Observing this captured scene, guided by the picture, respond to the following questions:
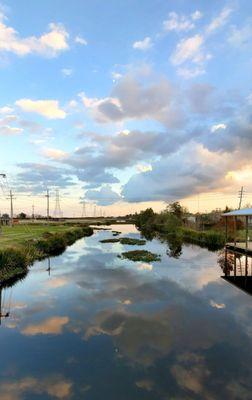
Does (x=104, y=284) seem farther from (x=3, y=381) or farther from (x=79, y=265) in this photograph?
(x=3, y=381)

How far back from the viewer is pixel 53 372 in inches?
411

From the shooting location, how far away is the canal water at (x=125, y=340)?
9.48 metres

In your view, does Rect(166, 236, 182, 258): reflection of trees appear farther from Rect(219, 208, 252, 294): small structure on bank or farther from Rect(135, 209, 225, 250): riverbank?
Rect(219, 208, 252, 294): small structure on bank

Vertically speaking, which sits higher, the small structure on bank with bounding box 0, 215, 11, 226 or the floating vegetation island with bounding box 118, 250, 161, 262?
the small structure on bank with bounding box 0, 215, 11, 226

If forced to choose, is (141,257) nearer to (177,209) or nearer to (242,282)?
(242,282)

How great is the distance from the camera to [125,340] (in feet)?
42.6

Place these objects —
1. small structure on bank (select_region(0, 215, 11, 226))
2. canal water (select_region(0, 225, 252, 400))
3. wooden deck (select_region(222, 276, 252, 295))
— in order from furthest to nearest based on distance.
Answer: small structure on bank (select_region(0, 215, 11, 226)), wooden deck (select_region(222, 276, 252, 295)), canal water (select_region(0, 225, 252, 400))

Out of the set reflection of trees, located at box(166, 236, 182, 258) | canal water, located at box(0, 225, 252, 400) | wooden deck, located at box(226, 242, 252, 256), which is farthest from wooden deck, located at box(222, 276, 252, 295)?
reflection of trees, located at box(166, 236, 182, 258)

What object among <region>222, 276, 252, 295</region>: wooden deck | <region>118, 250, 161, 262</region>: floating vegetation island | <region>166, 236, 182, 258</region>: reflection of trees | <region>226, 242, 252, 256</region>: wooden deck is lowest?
<region>166, 236, 182, 258</region>: reflection of trees

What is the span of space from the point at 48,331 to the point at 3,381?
169 inches

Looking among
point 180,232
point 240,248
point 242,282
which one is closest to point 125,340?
point 242,282

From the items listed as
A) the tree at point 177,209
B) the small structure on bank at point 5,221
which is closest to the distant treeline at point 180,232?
the tree at point 177,209

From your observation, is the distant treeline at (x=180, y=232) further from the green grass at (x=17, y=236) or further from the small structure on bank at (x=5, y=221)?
the small structure on bank at (x=5, y=221)

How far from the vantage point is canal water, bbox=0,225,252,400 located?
31.1 ft
